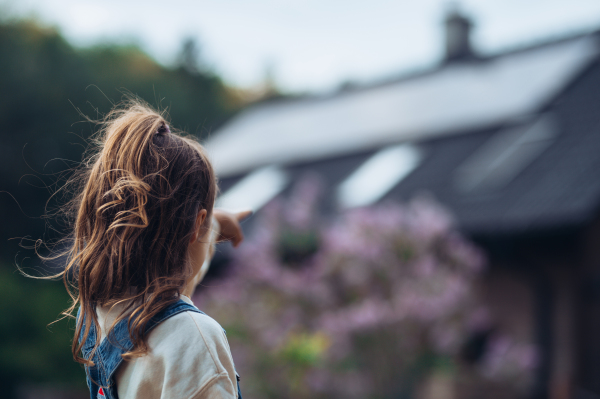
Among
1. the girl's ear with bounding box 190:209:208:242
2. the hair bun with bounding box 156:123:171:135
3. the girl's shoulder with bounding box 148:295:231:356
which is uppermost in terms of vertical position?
the hair bun with bounding box 156:123:171:135

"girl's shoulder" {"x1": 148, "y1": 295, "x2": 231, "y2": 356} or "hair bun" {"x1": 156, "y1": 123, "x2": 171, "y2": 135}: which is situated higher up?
"hair bun" {"x1": 156, "y1": 123, "x2": 171, "y2": 135}

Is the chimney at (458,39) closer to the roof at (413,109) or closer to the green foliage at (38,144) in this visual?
the roof at (413,109)

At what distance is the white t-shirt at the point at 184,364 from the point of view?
922 millimetres

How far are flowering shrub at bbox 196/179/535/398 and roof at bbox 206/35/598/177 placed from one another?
4.71 metres

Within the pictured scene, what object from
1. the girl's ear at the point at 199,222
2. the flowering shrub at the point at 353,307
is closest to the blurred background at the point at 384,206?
the flowering shrub at the point at 353,307

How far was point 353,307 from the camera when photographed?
15.1 feet

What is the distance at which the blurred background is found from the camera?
467cm

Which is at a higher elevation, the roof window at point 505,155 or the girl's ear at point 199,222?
the girl's ear at point 199,222

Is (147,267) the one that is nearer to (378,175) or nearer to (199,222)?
(199,222)

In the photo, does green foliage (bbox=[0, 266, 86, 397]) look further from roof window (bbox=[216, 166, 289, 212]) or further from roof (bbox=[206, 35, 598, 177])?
roof (bbox=[206, 35, 598, 177])

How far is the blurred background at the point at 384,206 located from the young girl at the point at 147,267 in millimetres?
323

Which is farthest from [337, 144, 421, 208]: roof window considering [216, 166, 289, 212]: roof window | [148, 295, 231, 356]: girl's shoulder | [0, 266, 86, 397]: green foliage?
[148, 295, 231, 356]: girl's shoulder

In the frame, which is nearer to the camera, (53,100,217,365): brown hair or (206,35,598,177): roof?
(53,100,217,365): brown hair

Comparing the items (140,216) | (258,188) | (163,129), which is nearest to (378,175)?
(258,188)
